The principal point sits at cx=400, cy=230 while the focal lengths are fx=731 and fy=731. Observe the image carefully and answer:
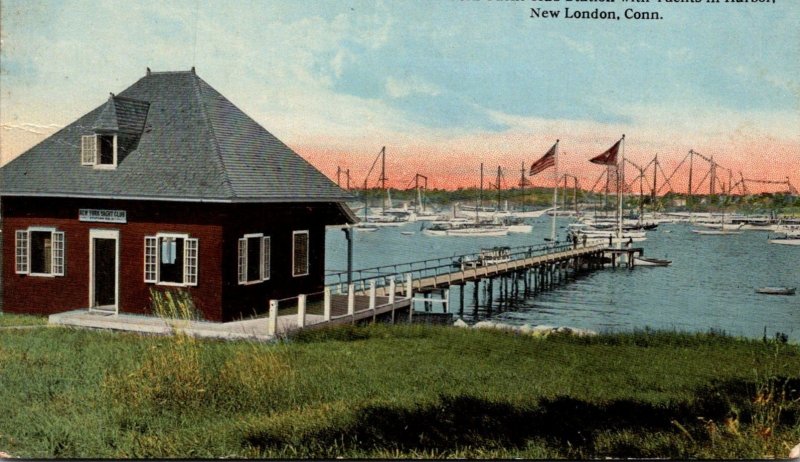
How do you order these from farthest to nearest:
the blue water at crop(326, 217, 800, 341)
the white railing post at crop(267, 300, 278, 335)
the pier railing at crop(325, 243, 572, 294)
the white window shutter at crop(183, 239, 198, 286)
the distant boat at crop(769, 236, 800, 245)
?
the blue water at crop(326, 217, 800, 341), the distant boat at crop(769, 236, 800, 245), the pier railing at crop(325, 243, 572, 294), the white window shutter at crop(183, 239, 198, 286), the white railing post at crop(267, 300, 278, 335)

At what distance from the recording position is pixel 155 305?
627 inches

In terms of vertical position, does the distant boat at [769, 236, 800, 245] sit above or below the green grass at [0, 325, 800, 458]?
above

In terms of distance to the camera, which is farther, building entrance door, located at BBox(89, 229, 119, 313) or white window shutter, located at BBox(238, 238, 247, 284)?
building entrance door, located at BBox(89, 229, 119, 313)

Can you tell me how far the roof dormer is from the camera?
631 inches

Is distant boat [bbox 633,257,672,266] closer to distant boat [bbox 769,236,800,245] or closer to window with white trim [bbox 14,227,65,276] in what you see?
distant boat [bbox 769,236,800,245]

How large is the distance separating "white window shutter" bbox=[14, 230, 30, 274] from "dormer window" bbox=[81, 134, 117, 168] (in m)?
2.48

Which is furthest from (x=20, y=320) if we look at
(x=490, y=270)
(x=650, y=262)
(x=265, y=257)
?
(x=650, y=262)

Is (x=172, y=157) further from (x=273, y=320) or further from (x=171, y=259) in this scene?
(x=273, y=320)

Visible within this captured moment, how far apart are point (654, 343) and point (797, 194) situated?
460 cm

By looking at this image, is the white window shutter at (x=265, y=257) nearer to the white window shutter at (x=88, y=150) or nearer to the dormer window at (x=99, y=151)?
the dormer window at (x=99, y=151)

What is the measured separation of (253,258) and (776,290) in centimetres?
2517

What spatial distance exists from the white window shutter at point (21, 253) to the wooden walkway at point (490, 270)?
379 inches

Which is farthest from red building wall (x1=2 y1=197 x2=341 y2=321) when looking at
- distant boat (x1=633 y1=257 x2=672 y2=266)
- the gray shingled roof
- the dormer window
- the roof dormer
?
distant boat (x1=633 y1=257 x2=672 y2=266)

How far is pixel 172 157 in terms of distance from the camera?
631 inches
